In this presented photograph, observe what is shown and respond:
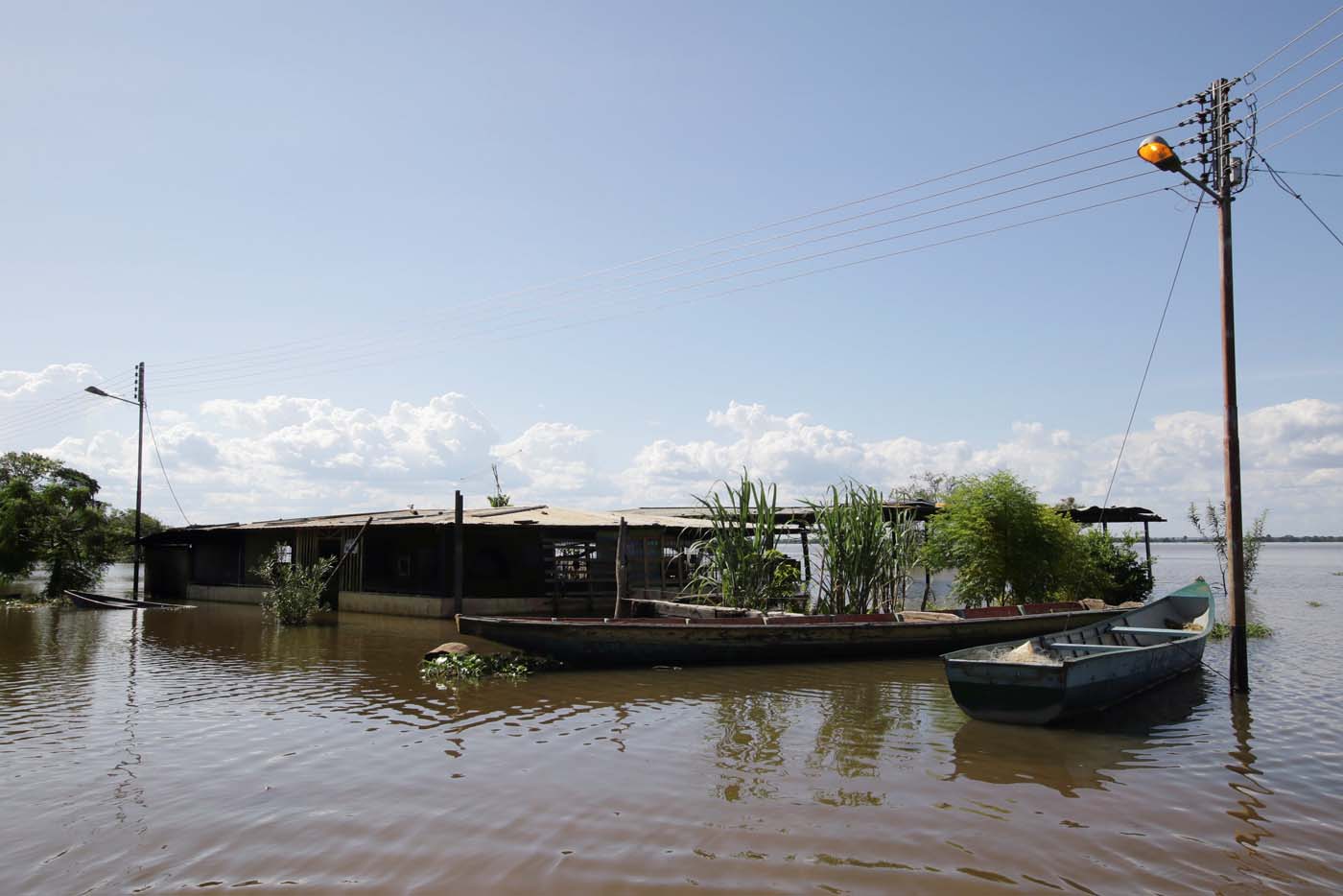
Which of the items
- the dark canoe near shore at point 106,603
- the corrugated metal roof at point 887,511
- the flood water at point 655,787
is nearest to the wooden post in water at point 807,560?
the corrugated metal roof at point 887,511

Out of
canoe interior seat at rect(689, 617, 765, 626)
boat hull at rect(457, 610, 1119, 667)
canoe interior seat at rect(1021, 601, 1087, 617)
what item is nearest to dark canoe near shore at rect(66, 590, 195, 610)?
boat hull at rect(457, 610, 1119, 667)

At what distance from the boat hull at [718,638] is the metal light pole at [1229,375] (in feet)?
13.0

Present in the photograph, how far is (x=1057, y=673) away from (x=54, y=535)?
31.0m

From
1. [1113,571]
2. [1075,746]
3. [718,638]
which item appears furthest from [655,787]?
[1113,571]

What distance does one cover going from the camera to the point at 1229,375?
10.5 metres

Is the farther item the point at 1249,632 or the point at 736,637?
the point at 1249,632

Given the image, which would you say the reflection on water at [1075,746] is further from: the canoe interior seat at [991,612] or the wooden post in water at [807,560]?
the wooden post in water at [807,560]

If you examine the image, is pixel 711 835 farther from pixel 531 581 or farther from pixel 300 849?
pixel 531 581

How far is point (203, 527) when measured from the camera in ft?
92.4

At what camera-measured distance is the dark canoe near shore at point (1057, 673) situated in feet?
29.1

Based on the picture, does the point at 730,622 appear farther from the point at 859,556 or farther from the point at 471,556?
the point at 471,556

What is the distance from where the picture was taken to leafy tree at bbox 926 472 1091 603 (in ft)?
55.9

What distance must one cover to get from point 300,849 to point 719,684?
6618mm

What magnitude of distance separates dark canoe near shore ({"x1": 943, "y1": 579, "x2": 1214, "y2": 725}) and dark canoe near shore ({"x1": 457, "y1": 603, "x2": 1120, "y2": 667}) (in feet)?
7.89
